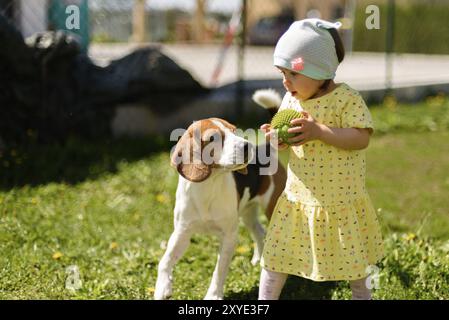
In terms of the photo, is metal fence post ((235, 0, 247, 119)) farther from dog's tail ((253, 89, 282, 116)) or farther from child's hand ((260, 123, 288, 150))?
child's hand ((260, 123, 288, 150))

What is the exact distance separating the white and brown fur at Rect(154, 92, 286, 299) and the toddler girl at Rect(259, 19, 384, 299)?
0.94 feet

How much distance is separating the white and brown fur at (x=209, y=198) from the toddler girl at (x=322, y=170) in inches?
11.3

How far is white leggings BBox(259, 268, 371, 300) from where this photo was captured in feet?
10.9

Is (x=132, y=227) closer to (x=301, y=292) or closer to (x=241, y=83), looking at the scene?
(x=301, y=292)

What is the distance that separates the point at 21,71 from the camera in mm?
6328

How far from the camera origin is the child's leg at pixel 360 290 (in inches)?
130

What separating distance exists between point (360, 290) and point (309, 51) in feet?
3.71

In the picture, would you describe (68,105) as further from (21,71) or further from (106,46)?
(106,46)

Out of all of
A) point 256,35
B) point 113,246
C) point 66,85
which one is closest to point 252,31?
point 256,35

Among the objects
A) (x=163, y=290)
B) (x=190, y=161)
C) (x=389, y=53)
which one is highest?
(x=389, y=53)

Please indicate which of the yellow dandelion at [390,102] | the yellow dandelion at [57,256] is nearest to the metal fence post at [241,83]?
the yellow dandelion at [390,102]

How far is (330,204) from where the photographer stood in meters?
Result: 3.14

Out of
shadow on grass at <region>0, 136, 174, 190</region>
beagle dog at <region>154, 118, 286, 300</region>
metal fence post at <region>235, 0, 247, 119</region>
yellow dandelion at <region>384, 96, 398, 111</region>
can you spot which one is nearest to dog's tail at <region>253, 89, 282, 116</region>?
beagle dog at <region>154, 118, 286, 300</region>

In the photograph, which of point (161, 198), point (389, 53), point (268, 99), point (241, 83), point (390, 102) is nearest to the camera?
point (268, 99)
